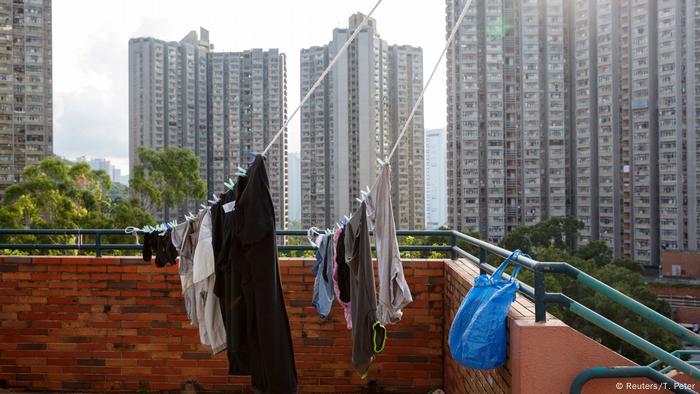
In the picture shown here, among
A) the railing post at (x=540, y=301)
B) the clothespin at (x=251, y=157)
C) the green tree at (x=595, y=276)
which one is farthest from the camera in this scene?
the green tree at (x=595, y=276)

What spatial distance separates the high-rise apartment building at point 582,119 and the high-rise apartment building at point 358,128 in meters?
13.0

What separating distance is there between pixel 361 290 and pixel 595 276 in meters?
27.9

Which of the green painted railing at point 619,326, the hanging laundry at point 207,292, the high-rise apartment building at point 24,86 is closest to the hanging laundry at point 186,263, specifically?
the hanging laundry at point 207,292

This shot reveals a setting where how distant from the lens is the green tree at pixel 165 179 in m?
24.7

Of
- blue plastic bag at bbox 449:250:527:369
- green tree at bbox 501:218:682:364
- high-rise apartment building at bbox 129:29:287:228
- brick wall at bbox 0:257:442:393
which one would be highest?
high-rise apartment building at bbox 129:29:287:228

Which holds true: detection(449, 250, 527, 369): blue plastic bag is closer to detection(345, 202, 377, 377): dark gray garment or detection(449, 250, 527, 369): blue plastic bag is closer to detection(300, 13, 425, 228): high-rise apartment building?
detection(345, 202, 377, 377): dark gray garment

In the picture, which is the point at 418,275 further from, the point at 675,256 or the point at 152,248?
the point at 675,256

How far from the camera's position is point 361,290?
2.97m

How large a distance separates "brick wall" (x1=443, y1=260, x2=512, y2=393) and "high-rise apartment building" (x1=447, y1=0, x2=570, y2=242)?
40.5 m

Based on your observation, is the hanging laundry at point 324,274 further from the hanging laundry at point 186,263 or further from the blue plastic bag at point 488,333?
the blue plastic bag at point 488,333

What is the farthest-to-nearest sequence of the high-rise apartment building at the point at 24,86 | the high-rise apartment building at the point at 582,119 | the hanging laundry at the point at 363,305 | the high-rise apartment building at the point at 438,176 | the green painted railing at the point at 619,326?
the high-rise apartment building at the point at 438,176 → the high-rise apartment building at the point at 582,119 → the high-rise apartment building at the point at 24,86 → the hanging laundry at the point at 363,305 → the green painted railing at the point at 619,326

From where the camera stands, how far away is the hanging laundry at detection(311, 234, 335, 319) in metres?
3.42

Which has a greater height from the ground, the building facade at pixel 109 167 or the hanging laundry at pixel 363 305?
the building facade at pixel 109 167

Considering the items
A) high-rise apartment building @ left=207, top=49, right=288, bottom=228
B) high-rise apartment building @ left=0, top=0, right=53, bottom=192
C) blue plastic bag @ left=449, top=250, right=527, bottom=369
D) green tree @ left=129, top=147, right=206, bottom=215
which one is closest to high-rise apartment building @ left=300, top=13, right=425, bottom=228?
high-rise apartment building @ left=207, top=49, right=288, bottom=228
